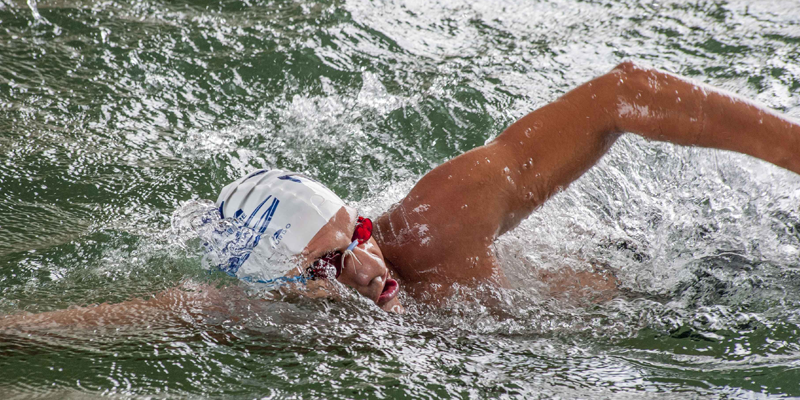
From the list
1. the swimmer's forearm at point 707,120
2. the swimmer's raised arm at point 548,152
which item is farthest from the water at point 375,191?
the swimmer's forearm at point 707,120

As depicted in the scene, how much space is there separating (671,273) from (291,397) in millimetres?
1711

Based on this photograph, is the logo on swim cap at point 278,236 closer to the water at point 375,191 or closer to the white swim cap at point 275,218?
the white swim cap at point 275,218

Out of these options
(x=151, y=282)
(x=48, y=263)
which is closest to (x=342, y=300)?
(x=151, y=282)

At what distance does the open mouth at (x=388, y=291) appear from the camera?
2436 millimetres

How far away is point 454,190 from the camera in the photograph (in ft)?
7.96

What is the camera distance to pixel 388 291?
2445 mm

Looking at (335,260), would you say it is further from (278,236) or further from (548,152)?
(548,152)

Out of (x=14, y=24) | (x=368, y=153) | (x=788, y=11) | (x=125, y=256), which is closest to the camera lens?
(x=125, y=256)

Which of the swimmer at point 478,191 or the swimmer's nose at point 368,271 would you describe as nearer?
the swimmer at point 478,191

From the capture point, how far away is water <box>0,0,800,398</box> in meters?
2.10

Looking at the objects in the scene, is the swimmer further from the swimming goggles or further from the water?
the water

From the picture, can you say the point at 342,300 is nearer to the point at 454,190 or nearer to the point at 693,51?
the point at 454,190

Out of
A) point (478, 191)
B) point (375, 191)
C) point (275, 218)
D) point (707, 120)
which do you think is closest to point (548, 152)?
point (478, 191)

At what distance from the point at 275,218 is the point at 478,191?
2.46ft
